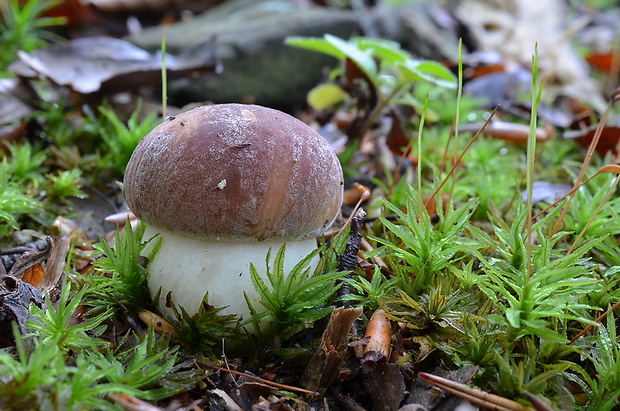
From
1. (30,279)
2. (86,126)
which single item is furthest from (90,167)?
(30,279)

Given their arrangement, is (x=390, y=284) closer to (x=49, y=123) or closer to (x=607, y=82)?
(x=49, y=123)

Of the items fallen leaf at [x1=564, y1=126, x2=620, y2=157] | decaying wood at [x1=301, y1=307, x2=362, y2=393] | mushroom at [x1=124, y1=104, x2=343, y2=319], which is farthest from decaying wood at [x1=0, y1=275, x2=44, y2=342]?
fallen leaf at [x1=564, y1=126, x2=620, y2=157]

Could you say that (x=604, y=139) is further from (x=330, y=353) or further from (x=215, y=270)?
(x=215, y=270)

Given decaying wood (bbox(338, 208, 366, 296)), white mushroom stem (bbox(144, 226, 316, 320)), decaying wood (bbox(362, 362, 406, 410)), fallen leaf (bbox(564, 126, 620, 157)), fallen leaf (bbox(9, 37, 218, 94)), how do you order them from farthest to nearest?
fallen leaf (bbox(9, 37, 218, 94))
fallen leaf (bbox(564, 126, 620, 157))
decaying wood (bbox(338, 208, 366, 296))
white mushroom stem (bbox(144, 226, 316, 320))
decaying wood (bbox(362, 362, 406, 410))

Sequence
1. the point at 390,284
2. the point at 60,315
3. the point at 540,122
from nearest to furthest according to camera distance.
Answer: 1. the point at 60,315
2. the point at 390,284
3. the point at 540,122

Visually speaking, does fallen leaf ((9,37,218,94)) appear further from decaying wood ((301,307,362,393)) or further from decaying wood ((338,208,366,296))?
decaying wood ((301,307,362,393))

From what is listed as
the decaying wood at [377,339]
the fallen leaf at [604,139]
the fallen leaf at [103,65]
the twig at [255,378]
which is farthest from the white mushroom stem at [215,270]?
the fallen leaf at [604,139]
